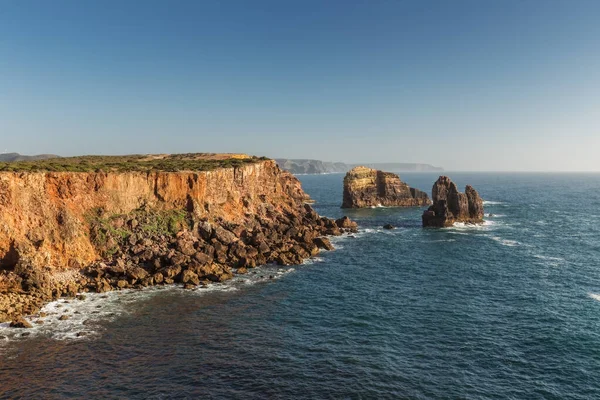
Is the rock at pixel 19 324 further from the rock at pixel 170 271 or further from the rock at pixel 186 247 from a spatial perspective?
the rock at pixel 186 247

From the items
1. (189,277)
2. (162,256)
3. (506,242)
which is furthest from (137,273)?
(506,242)

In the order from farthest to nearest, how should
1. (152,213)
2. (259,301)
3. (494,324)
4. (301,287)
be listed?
(152,213)
(301,287)
(259,301)
(494,324)

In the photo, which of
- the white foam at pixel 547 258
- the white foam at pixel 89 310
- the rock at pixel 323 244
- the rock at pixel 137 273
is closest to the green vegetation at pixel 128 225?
the rock at pixel 137 273

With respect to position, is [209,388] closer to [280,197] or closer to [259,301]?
[259,301]

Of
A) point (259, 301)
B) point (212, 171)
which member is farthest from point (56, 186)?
point (259, 301)

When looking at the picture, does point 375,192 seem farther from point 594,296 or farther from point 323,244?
point 594,296

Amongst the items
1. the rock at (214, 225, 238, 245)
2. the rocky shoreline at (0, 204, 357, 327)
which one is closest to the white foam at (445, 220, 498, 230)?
the rocky shoreline at (0, 204, 357, 327)
